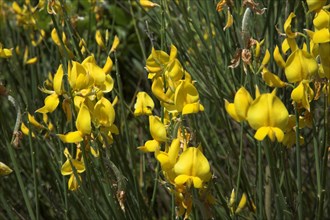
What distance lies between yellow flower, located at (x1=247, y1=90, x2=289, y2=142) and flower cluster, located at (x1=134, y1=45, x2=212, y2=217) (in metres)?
0.10

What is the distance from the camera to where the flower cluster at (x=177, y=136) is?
91 centimetres

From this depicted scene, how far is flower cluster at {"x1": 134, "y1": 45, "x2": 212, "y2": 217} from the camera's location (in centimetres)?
91

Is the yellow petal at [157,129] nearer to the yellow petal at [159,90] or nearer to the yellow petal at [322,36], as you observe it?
the yellow petal at [159,90]

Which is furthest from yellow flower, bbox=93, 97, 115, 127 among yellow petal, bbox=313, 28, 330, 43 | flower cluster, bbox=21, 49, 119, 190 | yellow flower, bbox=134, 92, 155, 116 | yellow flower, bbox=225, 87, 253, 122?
yellow petal, bbox=313, 28, 330, 43

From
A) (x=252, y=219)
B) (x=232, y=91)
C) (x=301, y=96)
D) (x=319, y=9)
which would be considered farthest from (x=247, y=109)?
(x=232, y=91)

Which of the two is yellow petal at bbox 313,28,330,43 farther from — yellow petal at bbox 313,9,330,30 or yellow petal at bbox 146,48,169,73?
yellow petal at bbox 146,48,169,73

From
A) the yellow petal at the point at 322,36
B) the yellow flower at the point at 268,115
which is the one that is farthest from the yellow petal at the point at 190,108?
the yellow petal at the point at 322,36

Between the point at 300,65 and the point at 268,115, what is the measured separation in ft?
0.34

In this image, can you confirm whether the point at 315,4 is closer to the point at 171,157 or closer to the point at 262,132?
the point at 262,132

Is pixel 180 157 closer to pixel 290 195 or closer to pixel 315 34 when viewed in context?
pixel 315 34

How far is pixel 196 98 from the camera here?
96cm

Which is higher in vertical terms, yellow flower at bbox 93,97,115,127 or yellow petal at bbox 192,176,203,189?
yellow flower at bbox 93,97,115,127

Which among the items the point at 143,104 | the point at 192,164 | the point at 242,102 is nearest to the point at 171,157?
the point at 192,164

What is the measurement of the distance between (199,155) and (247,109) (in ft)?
0.33
